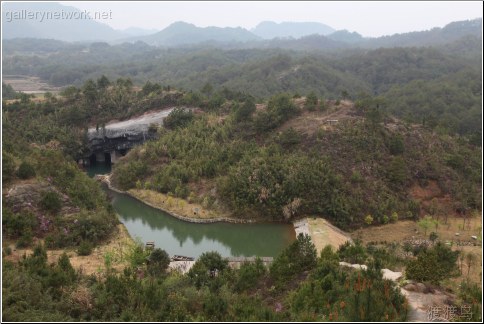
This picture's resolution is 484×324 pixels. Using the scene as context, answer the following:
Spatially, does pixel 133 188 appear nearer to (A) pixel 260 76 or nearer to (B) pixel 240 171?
(B) pixel 240 171

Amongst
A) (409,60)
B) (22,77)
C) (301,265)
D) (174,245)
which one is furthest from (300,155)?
(22,77)

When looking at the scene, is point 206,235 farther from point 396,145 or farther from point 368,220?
point 396,145

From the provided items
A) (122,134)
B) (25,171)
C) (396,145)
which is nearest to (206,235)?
(25,171)

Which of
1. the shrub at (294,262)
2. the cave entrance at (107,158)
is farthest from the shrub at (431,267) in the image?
the cave entrance at (107,158)

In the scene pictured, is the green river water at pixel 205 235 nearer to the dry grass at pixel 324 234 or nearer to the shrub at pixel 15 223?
the dry grass at pixel 324 234

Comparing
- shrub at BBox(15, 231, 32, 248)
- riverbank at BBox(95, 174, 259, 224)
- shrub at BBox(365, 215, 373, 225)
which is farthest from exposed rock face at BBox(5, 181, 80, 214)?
shrub at BBox(365, 215, 373, 225)

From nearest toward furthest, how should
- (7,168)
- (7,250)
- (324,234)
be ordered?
(7,250) < (7,168) < (324,234)
